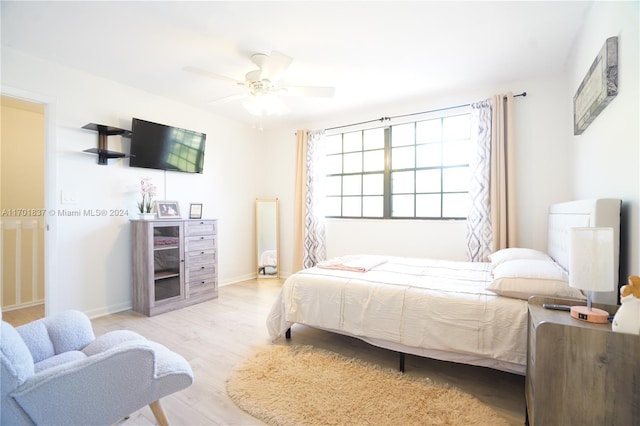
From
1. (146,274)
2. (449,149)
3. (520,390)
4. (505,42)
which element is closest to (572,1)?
(505,42)

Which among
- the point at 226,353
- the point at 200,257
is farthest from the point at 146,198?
the point at 226,353

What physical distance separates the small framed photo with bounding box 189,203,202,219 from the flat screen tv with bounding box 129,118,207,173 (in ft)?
1.59

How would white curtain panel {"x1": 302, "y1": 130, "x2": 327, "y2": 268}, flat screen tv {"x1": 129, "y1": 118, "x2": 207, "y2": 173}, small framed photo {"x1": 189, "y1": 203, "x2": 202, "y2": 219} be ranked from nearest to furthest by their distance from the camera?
flat screen tv {"x1": 129, "y1": 118, "x2": 207, "y2": 173} < small framed photo {"x1": 189, "y1": 203, "x2": 202, "y2": 219} < white curtain panel {"x1": 302, "y1": 130, "x2": 327, "y2": 268}

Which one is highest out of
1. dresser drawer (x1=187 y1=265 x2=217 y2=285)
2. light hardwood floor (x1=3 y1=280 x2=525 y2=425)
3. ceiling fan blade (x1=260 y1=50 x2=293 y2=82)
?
ceiling fan blade (x1=260 y1=50 x2=293 y2=82)

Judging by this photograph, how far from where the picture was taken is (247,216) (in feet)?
16.4

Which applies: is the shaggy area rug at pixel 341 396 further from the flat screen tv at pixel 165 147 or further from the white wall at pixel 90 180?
the flat screen tv at pixel 165 147

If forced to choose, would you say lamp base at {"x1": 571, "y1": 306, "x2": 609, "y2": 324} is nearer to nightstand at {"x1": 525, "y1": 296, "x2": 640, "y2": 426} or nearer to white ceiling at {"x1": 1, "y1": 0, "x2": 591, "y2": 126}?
nightstand at {"x1": 525, "y1": 296, "x2": 640, "y2": 426}

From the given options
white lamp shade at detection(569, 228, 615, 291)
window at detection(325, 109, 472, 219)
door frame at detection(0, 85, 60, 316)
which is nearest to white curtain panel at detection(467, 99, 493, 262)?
window at detection(325, 109, 472, 219)

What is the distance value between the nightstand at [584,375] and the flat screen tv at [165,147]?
13.1 ft

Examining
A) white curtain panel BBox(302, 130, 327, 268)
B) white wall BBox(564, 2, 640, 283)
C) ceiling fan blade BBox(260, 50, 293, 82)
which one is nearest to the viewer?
white wall BBox(564, 2, 640, 283)

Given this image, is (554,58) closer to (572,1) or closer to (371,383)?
(572,1)

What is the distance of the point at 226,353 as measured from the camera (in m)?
2.37

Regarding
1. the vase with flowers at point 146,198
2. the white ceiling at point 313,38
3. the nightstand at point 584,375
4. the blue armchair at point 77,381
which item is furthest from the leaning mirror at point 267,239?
the nightstand at point 584,375

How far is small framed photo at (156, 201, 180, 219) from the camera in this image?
12.0 feet
